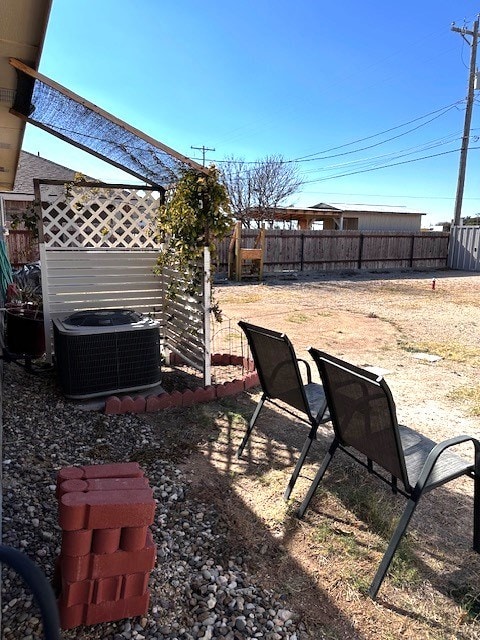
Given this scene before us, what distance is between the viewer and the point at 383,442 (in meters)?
1.94

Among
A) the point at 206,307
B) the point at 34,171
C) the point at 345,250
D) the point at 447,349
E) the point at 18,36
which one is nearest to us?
the point at 18,36

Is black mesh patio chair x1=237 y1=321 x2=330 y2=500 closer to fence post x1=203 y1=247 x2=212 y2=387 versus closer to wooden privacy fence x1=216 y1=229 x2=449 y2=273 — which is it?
fence post x1=203 y1=247 x2=212 y2=387

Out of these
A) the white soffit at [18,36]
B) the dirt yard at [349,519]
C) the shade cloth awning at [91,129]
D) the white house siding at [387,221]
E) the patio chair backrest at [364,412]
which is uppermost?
the white house siding at [387,221]

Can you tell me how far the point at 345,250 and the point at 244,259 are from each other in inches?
207

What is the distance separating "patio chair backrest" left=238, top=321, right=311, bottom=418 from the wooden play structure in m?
10.9

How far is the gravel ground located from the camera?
1569 millimetres

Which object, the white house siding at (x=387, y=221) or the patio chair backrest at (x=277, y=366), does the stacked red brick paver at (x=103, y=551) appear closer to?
the patio chair backrest at (x=277, y=366)

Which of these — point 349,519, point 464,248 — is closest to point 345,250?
point 464,248

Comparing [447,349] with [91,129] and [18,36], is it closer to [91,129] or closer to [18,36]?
[91,129]

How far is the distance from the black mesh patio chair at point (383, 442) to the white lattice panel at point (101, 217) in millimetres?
3017

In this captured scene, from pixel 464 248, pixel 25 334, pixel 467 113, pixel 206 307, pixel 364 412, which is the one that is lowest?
pixel 25 334

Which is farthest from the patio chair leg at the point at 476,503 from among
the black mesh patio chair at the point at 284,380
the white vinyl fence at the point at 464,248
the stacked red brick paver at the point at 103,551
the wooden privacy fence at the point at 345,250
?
the white vinyl fence at the point at 464,248

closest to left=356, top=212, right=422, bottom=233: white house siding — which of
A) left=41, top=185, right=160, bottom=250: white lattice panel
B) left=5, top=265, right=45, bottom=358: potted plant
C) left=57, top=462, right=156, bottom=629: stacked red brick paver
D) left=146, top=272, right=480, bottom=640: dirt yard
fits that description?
left=41, top=185, right=160, bottom=250: white lattice panel

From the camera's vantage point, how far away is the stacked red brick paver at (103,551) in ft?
4.74
